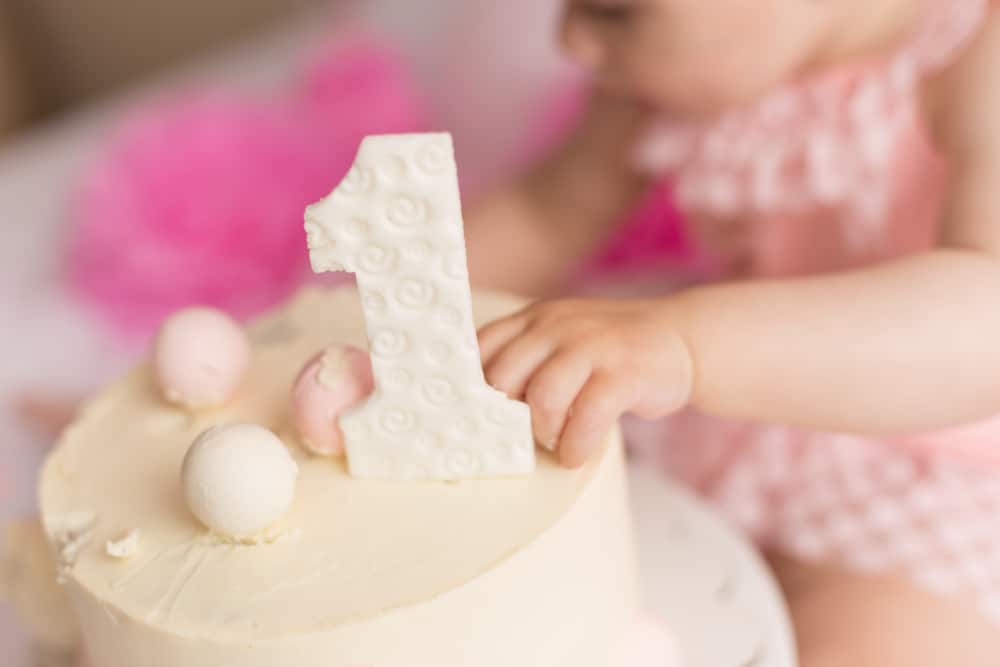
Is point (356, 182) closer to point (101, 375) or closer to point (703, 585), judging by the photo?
point (703, 585)

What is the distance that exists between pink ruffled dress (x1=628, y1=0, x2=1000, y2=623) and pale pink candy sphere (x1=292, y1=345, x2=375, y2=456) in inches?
14.4

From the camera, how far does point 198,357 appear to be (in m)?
0.65

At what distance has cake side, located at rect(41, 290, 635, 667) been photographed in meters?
0.55

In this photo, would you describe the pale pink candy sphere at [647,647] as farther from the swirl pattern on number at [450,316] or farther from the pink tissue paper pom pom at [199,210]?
the pink tissue paper pom pom at [199,210]

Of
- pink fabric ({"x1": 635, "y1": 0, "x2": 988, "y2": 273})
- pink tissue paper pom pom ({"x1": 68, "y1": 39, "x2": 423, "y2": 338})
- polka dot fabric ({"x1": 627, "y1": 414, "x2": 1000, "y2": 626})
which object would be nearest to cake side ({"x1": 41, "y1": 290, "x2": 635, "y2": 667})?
polka dot fabric ({"x1": 627, "y1": 414, "x2": 1000, "y2": 626})

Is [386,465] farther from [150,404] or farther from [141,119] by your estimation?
[141,119]

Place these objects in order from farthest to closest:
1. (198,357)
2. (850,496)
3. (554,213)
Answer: (554,213)
(850,496)
(198,357)

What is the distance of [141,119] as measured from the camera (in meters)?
1.36

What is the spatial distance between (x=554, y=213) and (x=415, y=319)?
1.72 ft

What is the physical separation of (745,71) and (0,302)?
0.82 meters

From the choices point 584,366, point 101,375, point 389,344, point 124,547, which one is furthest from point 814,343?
point 101,375

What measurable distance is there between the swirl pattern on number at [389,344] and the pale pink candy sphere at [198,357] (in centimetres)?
13

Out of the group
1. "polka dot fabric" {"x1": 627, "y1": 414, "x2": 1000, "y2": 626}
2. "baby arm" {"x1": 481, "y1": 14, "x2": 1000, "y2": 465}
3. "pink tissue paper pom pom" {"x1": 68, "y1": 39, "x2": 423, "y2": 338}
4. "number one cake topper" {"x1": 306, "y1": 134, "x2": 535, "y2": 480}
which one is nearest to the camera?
"number one cake topper" {"x1": 306, "y1": 134, "x2": 535, "y2": 480}

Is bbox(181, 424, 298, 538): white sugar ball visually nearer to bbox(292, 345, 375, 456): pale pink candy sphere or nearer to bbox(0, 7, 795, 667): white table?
bbox(292, 345, 375, 456): pale pink candy sphere
